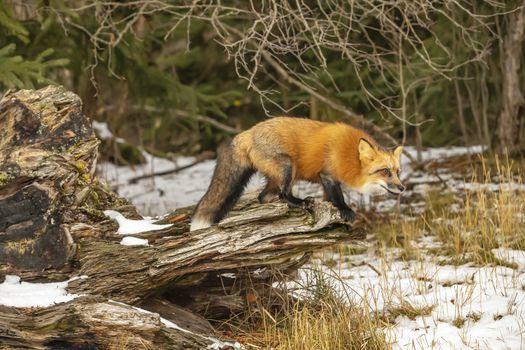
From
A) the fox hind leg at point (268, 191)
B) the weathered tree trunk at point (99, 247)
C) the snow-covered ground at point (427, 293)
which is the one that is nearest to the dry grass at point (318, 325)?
the snow-covered ground at point (427, 293)

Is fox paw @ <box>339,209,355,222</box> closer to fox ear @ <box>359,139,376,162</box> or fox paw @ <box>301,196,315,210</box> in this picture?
fox paw @ <box>301,196,315,210</box>

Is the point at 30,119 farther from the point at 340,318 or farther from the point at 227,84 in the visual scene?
the point at 227,84

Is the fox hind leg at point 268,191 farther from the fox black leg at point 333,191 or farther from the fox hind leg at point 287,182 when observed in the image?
the fox black leg at point 333,191

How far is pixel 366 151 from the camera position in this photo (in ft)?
22.3

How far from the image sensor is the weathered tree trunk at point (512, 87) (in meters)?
10.9

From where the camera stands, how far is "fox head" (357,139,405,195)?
22.3ft

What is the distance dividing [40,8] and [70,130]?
3443mm

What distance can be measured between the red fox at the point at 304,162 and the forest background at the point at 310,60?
161cm

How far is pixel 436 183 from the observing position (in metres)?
11.6

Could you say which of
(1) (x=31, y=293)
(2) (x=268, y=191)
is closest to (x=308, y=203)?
(2) (x=268, y=191)

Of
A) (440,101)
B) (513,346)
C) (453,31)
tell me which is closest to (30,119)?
(513,346)

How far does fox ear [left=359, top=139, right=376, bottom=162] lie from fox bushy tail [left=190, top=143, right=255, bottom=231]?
3.28 feet

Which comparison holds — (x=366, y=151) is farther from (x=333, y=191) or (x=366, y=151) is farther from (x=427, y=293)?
(x=427, y=293)

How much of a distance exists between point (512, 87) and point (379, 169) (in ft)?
17.6
